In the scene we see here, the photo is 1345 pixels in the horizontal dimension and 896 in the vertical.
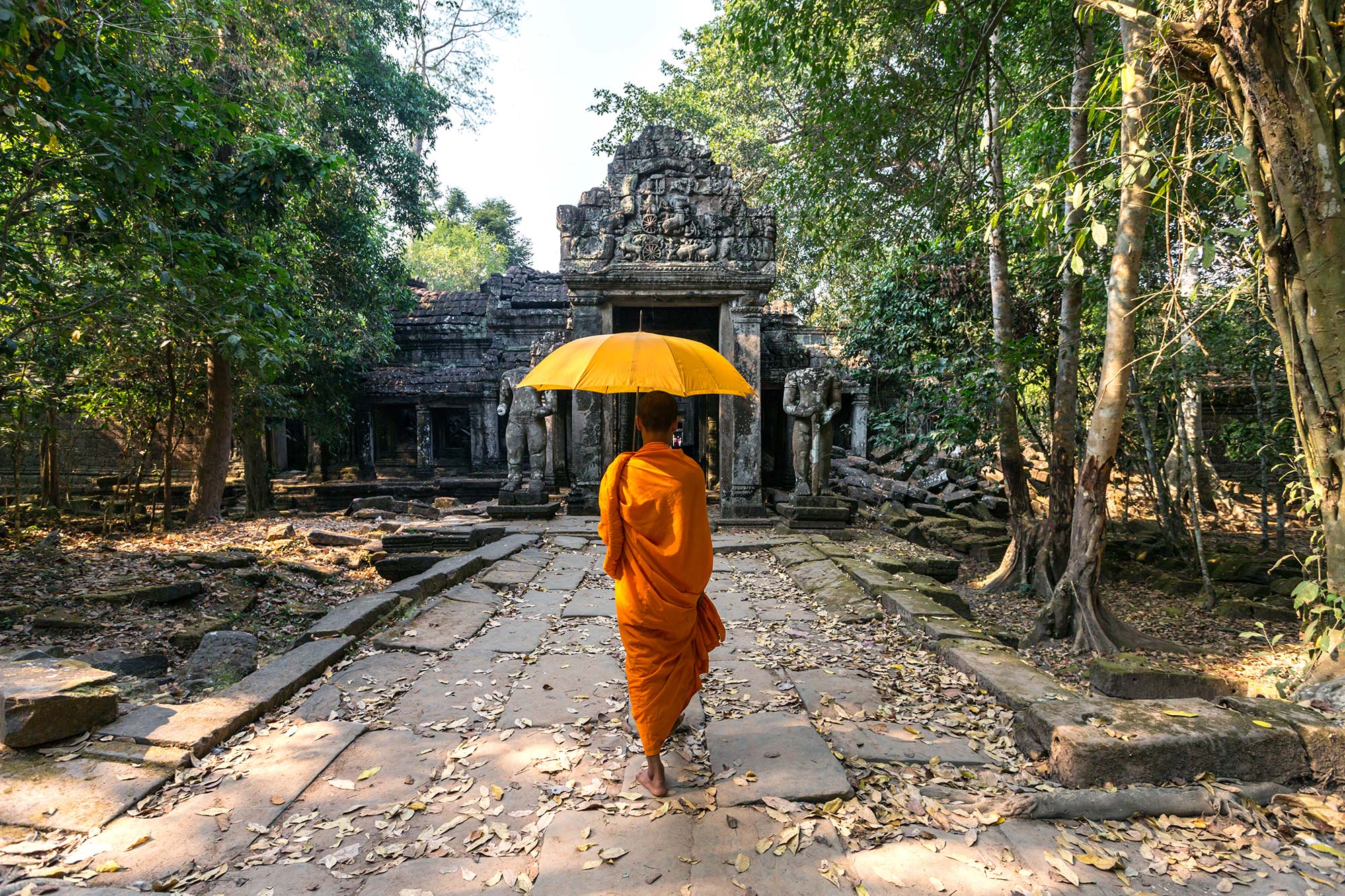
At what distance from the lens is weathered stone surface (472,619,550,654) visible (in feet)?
13.9

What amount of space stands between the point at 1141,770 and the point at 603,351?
284 cm

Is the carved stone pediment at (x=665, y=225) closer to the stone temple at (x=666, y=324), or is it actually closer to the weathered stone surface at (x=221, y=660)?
the stone temple at (x=666, y=324)

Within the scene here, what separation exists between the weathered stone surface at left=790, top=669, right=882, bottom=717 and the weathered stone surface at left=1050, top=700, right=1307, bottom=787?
893 millimetres

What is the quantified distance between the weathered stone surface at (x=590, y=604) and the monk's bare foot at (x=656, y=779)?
7.29 ft

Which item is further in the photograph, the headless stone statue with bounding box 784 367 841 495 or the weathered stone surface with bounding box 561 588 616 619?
the headless stone statue with bounding box 784 367 841 495

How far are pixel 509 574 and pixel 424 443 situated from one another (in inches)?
434

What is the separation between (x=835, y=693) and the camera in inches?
138

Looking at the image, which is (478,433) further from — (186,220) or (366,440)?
(186,220)

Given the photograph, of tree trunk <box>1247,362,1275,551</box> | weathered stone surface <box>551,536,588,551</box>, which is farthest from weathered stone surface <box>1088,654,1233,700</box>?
weathered stone surface <box>551,536,588,551</box>

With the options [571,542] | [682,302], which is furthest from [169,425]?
[682,302]

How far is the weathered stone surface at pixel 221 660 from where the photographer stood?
3.89 m

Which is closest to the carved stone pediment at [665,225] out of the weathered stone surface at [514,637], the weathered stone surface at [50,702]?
the weathered stone surface at [514,637]

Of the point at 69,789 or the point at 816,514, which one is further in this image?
the point at 816,514

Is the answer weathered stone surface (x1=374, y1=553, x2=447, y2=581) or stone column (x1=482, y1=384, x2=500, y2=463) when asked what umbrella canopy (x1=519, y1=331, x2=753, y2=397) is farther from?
stone column (x1=482, y1=384, x2=500, y2=463)
